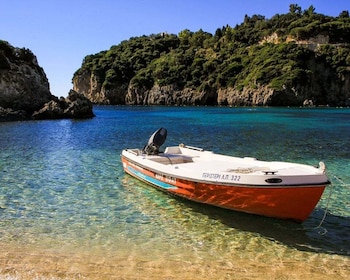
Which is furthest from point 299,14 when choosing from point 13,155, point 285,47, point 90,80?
point 13,155

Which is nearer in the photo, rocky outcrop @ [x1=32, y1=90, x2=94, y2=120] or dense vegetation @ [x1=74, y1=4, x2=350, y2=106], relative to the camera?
rocky outcrop @ [x1=32, y1=90, x2=94, y2=120]

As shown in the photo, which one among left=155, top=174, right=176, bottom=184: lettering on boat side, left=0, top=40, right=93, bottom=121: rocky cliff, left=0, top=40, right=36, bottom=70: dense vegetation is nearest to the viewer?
left=155, top=174, right=176, bottom=184: lettering on boat side

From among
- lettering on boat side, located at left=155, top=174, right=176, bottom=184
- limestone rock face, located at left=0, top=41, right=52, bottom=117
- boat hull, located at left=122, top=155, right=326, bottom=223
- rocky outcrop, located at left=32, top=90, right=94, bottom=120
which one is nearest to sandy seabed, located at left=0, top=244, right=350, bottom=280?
boat hull, located at left=122, top=155, right=326, bottom=223

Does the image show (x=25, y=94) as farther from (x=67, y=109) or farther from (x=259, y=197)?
(x=259, y=197)

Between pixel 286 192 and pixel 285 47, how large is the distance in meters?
106

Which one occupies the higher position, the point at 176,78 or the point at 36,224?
the point at 176,78

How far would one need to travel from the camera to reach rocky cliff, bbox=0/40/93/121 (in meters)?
47.1

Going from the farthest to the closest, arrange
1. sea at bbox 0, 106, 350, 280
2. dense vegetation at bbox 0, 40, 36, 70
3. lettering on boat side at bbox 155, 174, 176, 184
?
dense vegetation at bbox 0, 40, 36, 70 < lettering on boat side at bbox 155, 174, 176, 184 < sea at bbox 0, 106, 350, 280

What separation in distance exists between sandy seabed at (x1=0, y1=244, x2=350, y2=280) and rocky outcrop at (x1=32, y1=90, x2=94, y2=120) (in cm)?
4315

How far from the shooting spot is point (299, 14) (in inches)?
5674

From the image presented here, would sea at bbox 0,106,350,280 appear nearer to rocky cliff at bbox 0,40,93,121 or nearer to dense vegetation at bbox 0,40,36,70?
rocky cliff at bbox 0,40,93,121

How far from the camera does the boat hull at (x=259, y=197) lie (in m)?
7.63

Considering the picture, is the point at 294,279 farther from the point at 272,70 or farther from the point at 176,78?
the point at 176,78

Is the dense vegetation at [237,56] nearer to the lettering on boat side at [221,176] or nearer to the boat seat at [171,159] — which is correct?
the boat seat at [171,159]
